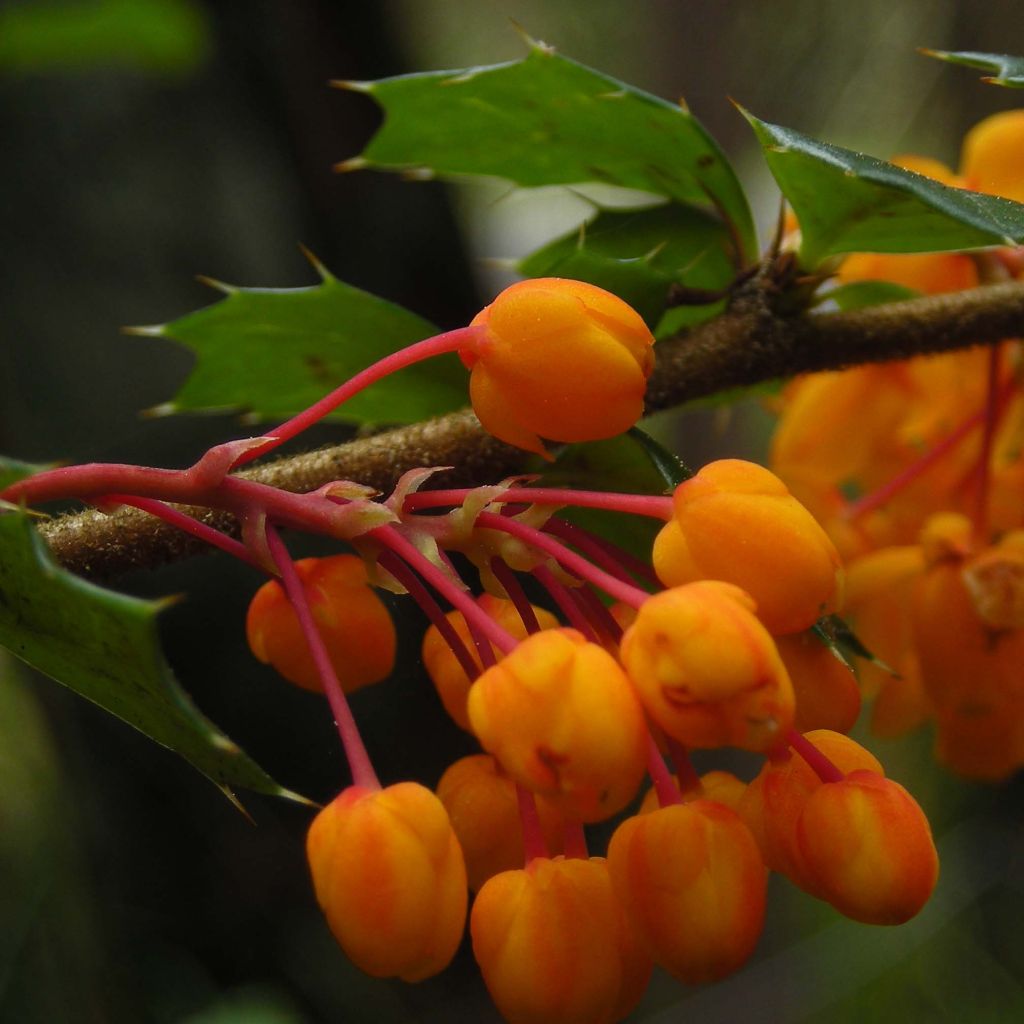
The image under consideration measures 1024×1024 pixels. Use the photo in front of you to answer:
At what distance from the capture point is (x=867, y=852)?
0.55 m

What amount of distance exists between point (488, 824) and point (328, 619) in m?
0.14

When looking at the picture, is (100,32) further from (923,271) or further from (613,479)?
(613,479)

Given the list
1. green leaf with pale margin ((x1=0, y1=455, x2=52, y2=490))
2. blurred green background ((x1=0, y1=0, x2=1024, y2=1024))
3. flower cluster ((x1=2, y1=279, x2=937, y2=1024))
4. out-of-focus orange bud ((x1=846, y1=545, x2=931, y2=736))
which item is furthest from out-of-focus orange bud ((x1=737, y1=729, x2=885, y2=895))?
blurred green background ((x1=0, y1=0, x2=1024, y2=1024))

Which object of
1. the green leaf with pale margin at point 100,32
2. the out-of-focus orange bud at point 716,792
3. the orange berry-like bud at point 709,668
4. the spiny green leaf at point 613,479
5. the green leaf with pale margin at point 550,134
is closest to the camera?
the orange berry-like bud at point 709,668

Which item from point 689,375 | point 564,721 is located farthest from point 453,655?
point 689,375

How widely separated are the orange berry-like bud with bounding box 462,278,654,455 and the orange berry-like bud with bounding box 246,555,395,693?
0.14m

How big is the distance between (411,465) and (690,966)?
34 cm

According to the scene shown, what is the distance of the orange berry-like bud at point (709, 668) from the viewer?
48cm

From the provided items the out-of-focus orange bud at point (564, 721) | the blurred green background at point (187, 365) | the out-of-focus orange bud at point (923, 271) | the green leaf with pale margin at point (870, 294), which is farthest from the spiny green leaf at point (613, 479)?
the blurred green background at point (187, 365)

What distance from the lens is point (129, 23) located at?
6.10 feet

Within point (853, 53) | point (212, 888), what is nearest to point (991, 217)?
point (212, 888)

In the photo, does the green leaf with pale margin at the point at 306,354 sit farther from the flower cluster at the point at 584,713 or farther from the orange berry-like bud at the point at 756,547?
the orange berry-like bud at the point at 756,547

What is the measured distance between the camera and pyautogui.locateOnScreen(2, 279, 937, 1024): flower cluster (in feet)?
1.61

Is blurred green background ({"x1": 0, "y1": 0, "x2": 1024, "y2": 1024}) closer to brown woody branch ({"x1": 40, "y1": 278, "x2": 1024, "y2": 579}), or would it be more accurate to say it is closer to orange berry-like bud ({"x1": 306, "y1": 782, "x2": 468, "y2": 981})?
brown woody branch ({"x1": 40, "y1": 278, "x2": 1024, "y2": 579})
